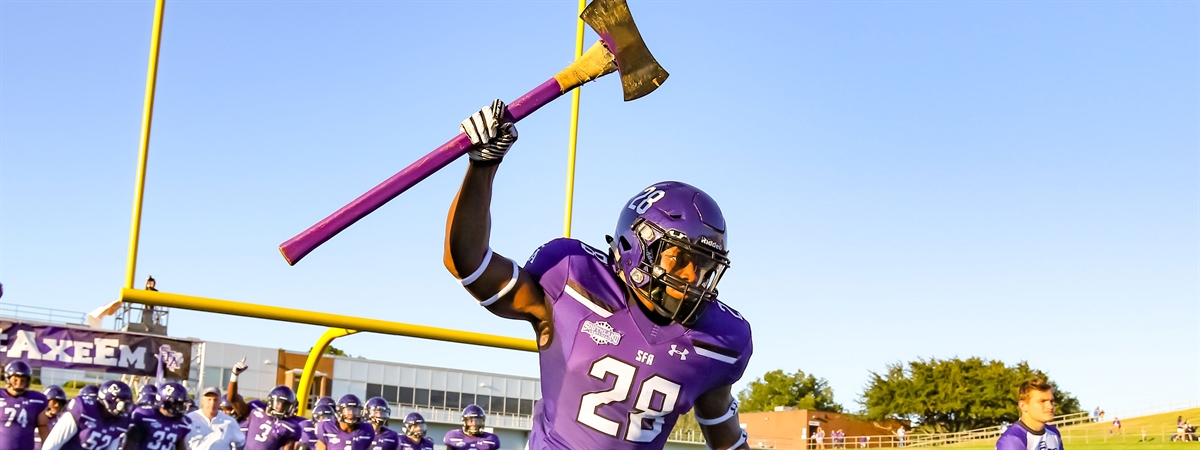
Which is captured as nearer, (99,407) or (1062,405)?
(99,407)

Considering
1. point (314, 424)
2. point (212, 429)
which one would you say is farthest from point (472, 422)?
point (212, 429)

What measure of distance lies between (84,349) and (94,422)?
5049 millimetres

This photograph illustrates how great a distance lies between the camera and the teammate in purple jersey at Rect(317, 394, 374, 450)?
11164mm

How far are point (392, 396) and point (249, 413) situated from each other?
1738 centimetres

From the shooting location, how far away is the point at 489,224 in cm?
301

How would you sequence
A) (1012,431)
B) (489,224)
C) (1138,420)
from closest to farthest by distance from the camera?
1. (489,224)
2. (1012,431)
3. (1138,420)

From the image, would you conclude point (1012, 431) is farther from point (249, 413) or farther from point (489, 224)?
point (249, 413)

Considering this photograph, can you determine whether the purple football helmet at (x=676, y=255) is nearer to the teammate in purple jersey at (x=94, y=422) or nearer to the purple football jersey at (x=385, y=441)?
the teammate in purple jersey at (x=94, y=422)

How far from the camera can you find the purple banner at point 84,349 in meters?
14.6

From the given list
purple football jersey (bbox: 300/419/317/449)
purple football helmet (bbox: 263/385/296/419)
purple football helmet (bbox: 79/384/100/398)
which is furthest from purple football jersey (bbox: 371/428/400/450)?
purple football helmet (bbox: 79/384/100/398)

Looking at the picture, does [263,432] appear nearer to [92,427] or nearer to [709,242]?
[92,427]

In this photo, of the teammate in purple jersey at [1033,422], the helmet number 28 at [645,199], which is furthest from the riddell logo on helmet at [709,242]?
the teammate in purple jersey at [1033,422]

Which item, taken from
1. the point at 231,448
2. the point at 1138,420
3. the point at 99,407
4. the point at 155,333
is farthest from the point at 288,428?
the point at 1138,420

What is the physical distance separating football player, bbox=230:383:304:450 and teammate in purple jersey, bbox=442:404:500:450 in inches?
64.6
